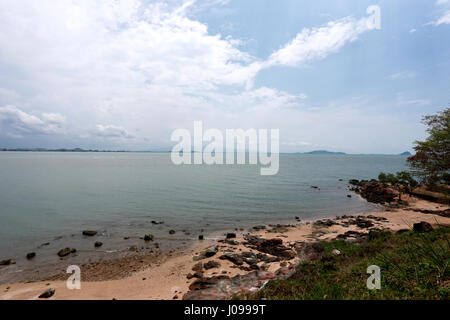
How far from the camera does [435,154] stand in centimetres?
1838

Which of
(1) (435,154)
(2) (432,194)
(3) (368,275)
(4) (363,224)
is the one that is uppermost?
(1) (435,154)

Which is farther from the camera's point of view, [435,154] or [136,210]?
[136,210]

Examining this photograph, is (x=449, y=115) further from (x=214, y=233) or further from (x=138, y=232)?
(x=138, y=232)

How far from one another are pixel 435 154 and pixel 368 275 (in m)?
18.2

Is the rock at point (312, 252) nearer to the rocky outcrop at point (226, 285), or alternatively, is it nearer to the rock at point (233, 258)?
the rocky outcrop at point (226, 285)

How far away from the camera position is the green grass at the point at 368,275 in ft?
20.6

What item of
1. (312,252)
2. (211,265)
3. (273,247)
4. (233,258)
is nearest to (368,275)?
(312,252)

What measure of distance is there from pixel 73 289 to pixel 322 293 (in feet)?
43.6

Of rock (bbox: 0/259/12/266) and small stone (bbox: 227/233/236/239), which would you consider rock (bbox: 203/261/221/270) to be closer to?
small stone (bbox: 227/233/236/239)

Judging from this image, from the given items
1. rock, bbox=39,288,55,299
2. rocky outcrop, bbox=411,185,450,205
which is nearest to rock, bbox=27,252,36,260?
rock, bbox=39,288,55,299

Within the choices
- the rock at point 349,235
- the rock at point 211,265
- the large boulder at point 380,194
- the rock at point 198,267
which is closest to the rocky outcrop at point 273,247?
the rock at point 211,265

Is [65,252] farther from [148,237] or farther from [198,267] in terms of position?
[198,267]
